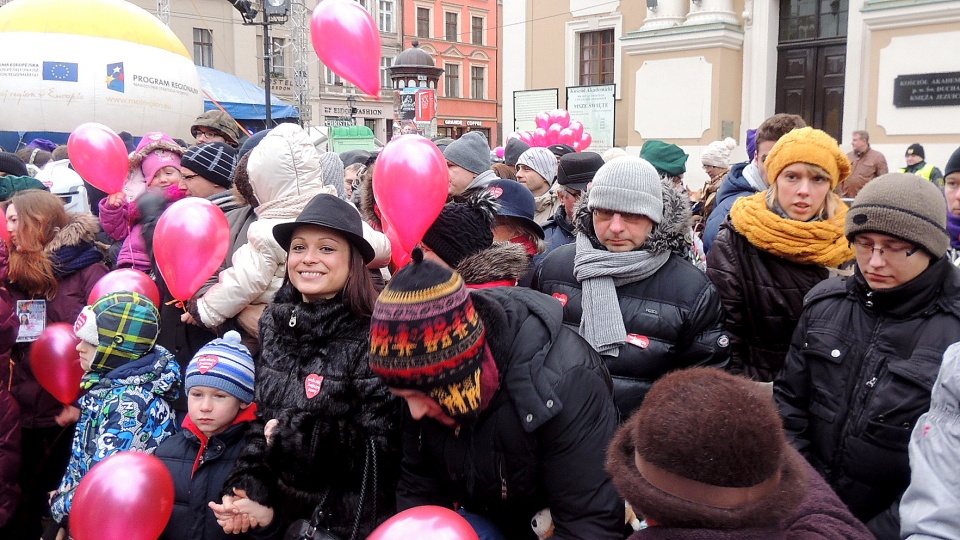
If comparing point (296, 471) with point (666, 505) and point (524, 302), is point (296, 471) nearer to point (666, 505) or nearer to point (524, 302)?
point (524, 302)

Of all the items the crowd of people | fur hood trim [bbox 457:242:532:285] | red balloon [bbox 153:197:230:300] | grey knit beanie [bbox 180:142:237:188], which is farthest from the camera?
grey knit beanie [bbox 180:142:237:188]

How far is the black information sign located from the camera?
10.9m

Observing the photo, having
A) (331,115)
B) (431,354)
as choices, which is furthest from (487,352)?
→ (331,115)

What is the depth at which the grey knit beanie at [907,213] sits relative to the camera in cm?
216

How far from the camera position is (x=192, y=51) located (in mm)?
29609

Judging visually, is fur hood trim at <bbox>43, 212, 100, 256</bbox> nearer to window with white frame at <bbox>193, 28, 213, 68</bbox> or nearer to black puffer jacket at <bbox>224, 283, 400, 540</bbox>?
black puffer jacket at <bbox>224, 283, 400, 540</bbox>

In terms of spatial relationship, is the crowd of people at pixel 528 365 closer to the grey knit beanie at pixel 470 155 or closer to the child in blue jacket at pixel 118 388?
the child in blue jacket at pixel 118 388

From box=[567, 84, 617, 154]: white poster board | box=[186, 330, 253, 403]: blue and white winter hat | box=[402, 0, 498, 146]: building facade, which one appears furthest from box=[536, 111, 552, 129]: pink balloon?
box=[402, 0, 498, 146]: building facade

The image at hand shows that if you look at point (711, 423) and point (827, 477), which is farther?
point (827, 477)

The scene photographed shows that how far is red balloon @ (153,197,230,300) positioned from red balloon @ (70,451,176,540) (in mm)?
966

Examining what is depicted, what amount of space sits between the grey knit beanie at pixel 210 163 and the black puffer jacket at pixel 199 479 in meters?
1.91

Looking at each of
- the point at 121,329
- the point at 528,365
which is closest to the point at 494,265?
the point at 528,365

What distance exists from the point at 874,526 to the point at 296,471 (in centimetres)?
181

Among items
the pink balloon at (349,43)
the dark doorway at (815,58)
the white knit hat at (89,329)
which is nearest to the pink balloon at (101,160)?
the pink balloon at (349,43)
